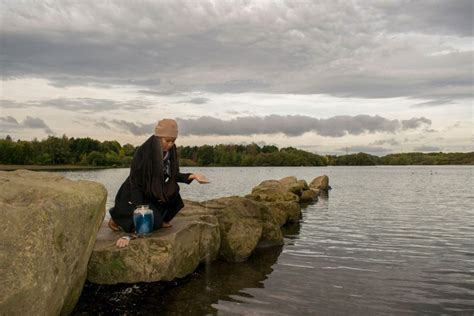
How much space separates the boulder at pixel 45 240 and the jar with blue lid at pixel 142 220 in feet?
5.34

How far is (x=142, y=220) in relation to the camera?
10047 mm

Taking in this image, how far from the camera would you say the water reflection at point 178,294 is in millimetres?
8898

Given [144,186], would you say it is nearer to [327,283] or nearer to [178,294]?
[178,294]

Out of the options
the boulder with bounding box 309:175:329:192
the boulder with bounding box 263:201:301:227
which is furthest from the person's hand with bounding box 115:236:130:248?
the boulder with bounding box 309:175:329:192

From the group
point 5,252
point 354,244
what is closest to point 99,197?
point 5,252

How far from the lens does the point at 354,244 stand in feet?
54.2

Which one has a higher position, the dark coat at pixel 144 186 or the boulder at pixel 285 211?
the dark coat at pixel 144 186

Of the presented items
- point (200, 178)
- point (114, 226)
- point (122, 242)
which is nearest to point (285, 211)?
point (200, 178)

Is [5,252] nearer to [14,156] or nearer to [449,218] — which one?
[449,218]

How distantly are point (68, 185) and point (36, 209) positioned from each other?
1429 mm

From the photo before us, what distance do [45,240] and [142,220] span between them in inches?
Result: 133

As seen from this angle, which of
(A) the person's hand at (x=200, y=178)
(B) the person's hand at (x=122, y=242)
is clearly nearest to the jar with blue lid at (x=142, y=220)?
(B) the person's hand at (x=122, y=242)

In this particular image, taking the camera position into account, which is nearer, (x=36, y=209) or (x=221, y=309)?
(x=36, y=209)

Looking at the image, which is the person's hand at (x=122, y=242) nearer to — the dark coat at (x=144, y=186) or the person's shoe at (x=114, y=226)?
the dark coat at (x=144, y=186)
